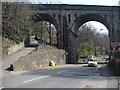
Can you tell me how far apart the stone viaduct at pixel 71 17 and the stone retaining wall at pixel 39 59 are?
3420 mm

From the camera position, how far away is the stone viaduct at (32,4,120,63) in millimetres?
53750

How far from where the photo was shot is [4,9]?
3891cm

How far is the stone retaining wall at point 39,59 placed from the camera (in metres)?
31.8

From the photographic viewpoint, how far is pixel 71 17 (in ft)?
180

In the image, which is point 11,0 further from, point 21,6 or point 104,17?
point 104,17

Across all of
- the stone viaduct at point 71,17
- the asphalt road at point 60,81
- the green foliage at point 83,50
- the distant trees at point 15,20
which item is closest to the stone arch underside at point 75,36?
the stone viaduct at point 71,17

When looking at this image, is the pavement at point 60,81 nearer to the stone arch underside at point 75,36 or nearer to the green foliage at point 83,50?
the stone arch underside at point 75,36

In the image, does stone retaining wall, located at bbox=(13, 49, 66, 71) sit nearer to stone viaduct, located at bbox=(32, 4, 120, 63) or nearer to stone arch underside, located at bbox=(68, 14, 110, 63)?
stone arch underside, located at bbox=(68, 14, 110, 63)

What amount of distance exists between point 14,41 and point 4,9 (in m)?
6.26

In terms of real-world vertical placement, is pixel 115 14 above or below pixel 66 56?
above

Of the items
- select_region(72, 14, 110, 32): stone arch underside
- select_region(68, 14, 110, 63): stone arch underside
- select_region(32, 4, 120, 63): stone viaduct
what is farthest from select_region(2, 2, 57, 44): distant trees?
select_region(72, 14, 110, 32): stone arch underside

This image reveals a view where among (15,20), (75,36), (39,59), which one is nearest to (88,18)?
(75,36)

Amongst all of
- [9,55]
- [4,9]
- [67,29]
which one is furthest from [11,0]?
[67,29]

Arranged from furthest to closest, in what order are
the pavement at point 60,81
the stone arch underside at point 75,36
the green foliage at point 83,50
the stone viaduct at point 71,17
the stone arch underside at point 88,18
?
the green foliage at point 83,50 → the stone arch underside at point 88,18 → the stone arch underside at point 75,36 → the stone viaduct at point 71,17 → the pavement at point 60,81
